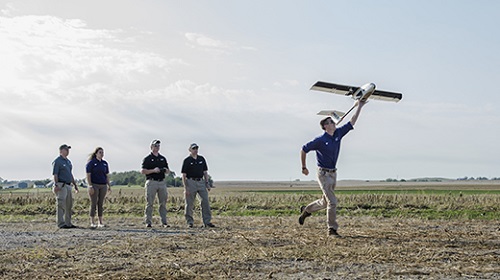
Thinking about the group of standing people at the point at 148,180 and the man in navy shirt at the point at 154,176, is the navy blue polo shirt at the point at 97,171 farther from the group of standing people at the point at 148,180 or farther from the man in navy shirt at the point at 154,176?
the man in navy shirt at the point at 154,176

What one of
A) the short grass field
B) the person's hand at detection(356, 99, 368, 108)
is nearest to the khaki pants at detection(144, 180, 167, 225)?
the short grass field

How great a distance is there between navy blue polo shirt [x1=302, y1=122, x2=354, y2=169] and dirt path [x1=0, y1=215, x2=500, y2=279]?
139cm

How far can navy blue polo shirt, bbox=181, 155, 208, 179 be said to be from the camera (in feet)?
49.2

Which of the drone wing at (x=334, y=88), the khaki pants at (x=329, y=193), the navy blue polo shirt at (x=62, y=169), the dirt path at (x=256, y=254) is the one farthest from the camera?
the navy blue polo shirt at (x=62, y=169)

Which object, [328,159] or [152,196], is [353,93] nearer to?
[328,159]

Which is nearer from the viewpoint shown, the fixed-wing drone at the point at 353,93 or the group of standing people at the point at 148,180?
the fixed-wing drone at the point at 353,93

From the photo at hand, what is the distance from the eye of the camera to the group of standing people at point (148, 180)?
14828 millimetres

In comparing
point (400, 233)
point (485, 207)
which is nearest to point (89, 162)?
point (400, 233)

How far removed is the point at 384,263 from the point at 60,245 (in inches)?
229

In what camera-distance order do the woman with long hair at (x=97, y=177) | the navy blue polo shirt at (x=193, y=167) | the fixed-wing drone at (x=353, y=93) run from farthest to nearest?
1. the navy blue polo shirt at (x=193, y=167)
2. the woman with long hair at (x=97, y=177)
3. the fixed-wing drone at (x=353, y=93)

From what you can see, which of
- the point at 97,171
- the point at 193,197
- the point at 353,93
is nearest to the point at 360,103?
the point at 353,93

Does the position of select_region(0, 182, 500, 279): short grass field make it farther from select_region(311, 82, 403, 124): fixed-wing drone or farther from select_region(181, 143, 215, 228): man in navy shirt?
select_region(311, 82, 403, 124): fixed-wing drone

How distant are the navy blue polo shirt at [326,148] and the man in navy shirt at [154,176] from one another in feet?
15.7

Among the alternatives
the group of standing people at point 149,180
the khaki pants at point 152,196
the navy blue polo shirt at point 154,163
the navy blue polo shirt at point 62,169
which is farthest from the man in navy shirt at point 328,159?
the navy blue polo shirt at point 62,169
